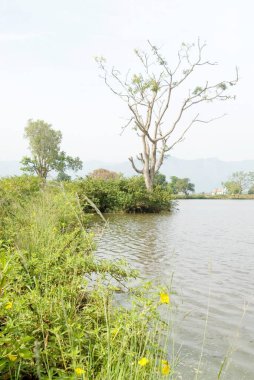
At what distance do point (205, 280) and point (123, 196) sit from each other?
676 inches

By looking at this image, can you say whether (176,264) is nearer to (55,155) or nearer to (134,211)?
(134,211)

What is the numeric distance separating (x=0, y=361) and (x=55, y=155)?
56.8 m

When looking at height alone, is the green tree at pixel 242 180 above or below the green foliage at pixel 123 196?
above

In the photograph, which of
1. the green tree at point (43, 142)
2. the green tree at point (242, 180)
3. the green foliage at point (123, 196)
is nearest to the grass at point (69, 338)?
the green foliage at point (123, 196)

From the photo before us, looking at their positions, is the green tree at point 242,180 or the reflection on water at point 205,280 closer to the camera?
→ the reflection on water at point 205,280

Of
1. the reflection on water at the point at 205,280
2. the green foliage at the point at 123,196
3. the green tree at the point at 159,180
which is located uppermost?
the green tree at the point at 159,180

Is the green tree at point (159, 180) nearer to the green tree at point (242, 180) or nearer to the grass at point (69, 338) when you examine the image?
the green tree at point (242, 180)

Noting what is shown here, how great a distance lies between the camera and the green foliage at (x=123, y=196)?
23969 mm

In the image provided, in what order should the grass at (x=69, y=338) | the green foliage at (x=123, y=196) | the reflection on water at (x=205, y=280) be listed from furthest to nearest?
the green foliage at (x=123, y=196) → the reflection on water at (x=205, y=280) → the grass at (x=69, y=338)

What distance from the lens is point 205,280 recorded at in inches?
273

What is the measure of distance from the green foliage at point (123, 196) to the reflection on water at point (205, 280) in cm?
853

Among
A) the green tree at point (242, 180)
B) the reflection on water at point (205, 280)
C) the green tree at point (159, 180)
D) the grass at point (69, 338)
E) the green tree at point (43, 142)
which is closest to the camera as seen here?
the grass at point (69, 338)

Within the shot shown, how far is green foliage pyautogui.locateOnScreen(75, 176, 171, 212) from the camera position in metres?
24.0

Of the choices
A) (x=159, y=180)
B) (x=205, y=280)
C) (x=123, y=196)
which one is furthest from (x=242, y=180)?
(x=205, y=280)
